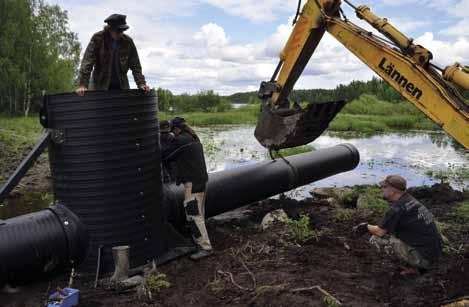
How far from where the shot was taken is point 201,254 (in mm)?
6113

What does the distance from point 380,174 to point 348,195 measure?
12.8ft

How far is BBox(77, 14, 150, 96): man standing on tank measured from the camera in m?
5.84

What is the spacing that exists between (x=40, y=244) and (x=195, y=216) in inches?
88.4

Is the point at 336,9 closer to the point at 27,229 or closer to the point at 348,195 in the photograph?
the point at 348,195

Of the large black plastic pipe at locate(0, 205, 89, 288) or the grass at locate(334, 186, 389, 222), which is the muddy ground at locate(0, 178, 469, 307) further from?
the grass at locate(334, 186, 389, 222)

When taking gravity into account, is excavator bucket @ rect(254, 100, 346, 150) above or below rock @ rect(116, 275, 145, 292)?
above

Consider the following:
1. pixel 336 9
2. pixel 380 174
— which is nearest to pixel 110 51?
pixel 336 9

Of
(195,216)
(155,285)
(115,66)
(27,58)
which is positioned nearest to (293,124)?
(195,216)

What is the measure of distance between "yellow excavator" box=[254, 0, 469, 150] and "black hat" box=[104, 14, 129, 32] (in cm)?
329

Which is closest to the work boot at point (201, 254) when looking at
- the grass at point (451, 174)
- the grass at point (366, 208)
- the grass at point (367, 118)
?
the grass at point (366, 208)

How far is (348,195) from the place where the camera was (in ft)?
31.6

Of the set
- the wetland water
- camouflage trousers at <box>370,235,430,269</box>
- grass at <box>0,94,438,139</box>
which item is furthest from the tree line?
camouflage trousers at <box>370,235,430,269</box>

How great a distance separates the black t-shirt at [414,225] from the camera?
481cm

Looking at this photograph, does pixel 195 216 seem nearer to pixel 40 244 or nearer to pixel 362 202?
pixel 40 244
